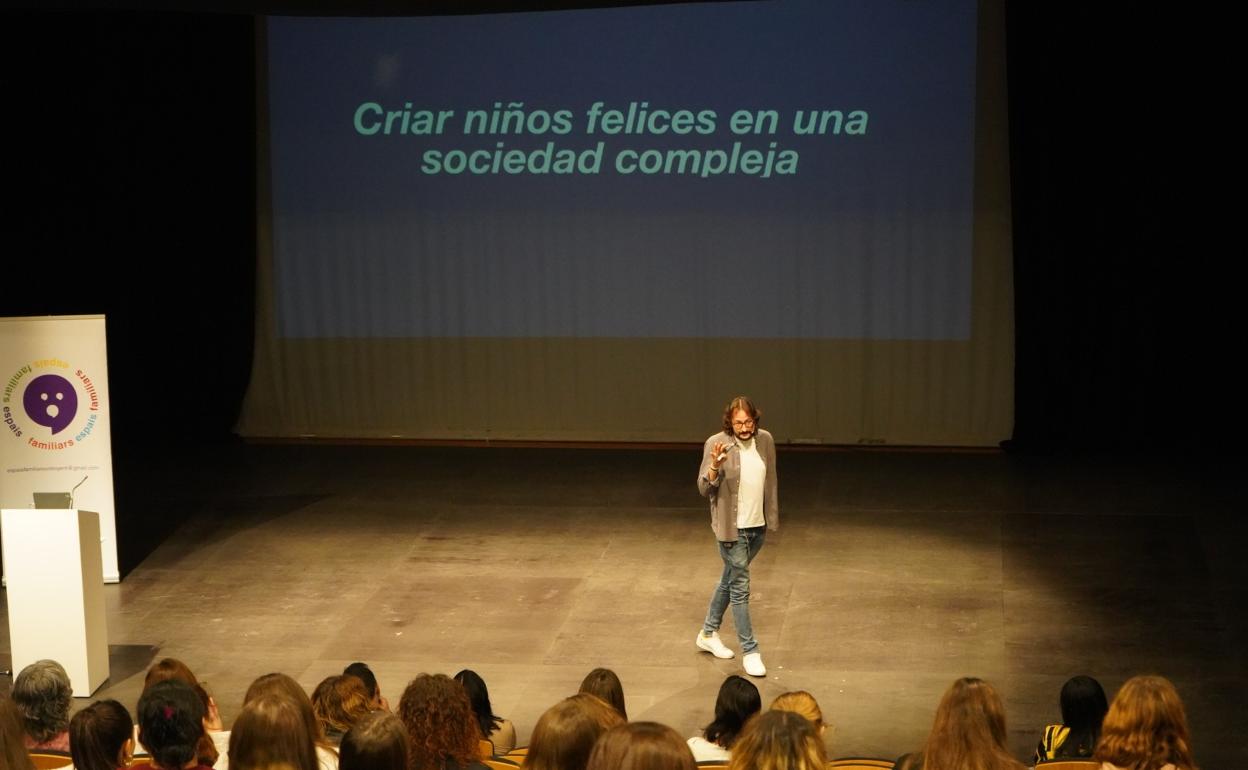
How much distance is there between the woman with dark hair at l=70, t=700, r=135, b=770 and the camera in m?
4.12

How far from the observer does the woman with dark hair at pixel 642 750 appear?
3.08 m

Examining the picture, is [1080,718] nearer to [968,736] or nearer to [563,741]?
[968,736]

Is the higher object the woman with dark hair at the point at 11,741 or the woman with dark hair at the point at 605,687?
the woman with dark hair at the point at 11,741

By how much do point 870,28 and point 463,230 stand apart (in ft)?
Result: 12.1

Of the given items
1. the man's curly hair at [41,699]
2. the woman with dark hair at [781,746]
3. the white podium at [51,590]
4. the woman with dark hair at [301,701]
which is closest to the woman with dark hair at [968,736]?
the woman with dark hair at [781,746]

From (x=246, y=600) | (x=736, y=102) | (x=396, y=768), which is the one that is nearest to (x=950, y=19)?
(x=736, y=102)

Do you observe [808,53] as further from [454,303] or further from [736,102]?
[454,303]

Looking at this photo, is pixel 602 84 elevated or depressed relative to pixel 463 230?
elevated

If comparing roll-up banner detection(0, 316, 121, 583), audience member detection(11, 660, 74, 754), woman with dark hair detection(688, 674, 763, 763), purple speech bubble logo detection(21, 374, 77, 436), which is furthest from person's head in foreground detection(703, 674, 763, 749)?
purple speech bubble logo detection(21, 374, 77, 436)

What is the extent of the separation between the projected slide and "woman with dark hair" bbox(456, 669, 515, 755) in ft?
25.4

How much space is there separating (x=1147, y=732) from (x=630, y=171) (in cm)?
911

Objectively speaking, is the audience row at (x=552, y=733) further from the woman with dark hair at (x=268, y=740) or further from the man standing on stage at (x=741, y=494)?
the man standing on stage at (x=741, y=494)

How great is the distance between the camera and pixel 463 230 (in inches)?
521

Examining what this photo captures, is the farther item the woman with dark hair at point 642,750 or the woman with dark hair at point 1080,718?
the woman with dark hair at point 1080,718
